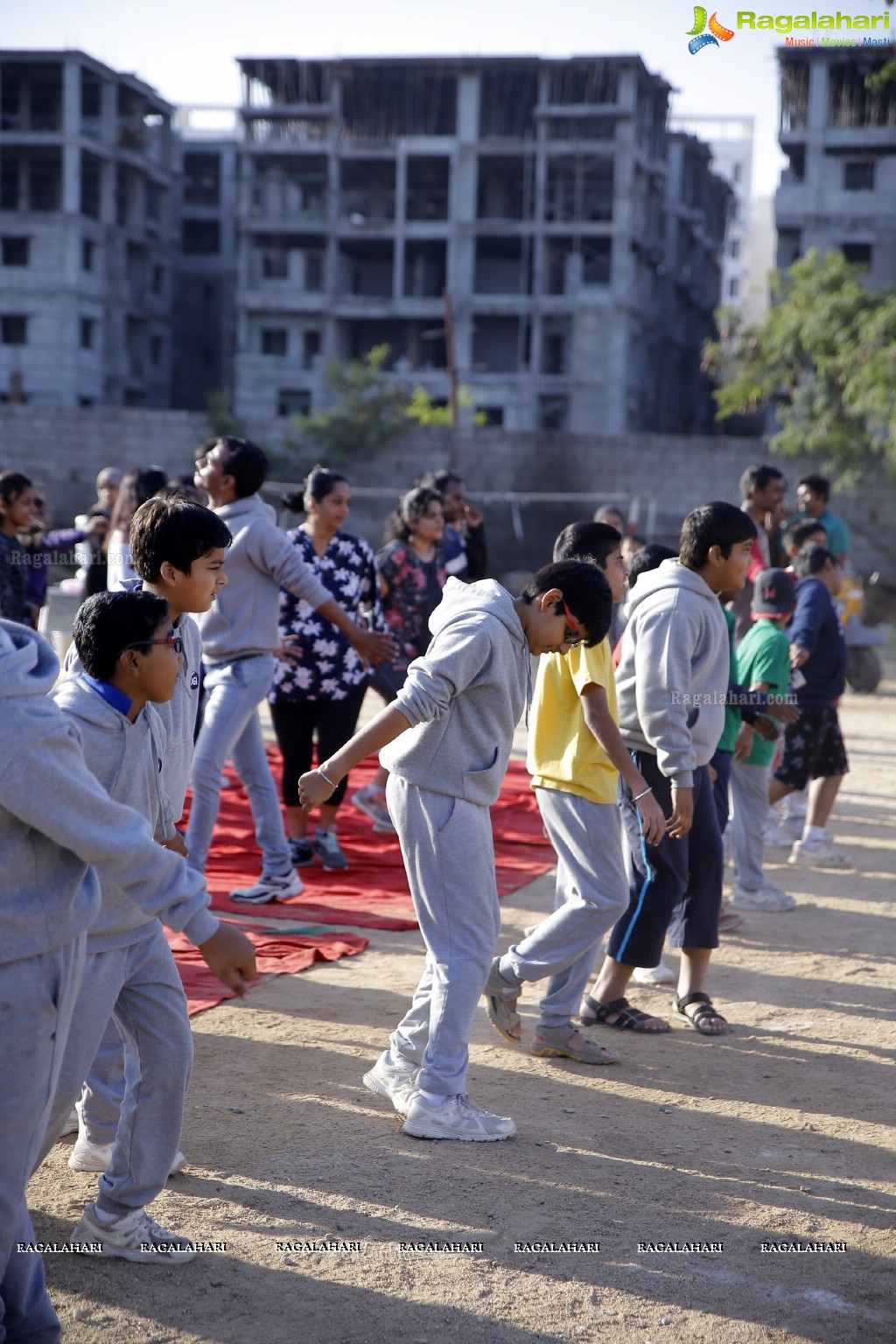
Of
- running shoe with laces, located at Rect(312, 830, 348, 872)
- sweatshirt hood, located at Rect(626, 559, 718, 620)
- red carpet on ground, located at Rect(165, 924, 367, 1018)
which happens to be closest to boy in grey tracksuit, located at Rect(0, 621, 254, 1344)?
red carpet on ground, located at Rect(165, 924, 367, 1018)

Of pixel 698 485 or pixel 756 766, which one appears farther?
pixel 698 485

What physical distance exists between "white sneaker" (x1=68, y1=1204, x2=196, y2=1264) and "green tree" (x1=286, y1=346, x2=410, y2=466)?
2510 cm

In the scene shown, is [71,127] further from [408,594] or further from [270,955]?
[270,955]

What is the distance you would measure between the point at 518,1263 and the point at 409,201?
40.0m

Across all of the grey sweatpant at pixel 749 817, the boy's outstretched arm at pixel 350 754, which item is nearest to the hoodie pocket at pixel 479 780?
the boy's outstretched arm at pixel 350 754

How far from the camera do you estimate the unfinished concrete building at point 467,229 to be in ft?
121

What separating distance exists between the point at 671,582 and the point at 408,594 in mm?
3193

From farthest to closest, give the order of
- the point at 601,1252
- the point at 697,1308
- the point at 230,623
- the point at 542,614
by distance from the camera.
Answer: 1. the point at 230,623
2. the point at 542,614
3. the point at 601,1252
4. the point at 697,1308

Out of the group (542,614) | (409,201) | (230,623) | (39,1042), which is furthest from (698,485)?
(39,1042)

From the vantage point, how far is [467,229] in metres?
37.8

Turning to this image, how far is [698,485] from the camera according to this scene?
2564cm

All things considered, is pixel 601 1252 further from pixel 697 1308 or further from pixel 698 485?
pixel 698 485

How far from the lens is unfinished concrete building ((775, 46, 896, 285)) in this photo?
111ft

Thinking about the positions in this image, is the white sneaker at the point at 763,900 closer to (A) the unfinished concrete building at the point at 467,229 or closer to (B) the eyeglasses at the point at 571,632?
(B) the eyeglasses at the point at 571,632
